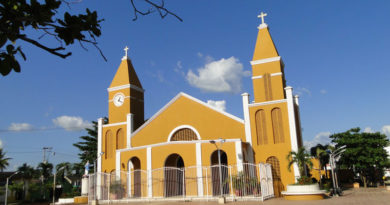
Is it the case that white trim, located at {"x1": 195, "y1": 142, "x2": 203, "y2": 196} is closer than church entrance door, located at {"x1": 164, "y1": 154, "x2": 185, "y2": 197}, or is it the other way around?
white trim, located at {"x1": 195, "y1": 142, "x2": 203, "y2": 196}

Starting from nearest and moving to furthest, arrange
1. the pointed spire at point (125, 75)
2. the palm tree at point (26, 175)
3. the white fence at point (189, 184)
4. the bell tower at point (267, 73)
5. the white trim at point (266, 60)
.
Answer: the white fence at point (189, 184) → the bell tower at point (267, 73) → the white trim at point (266, 60) → the pointed spire at point (125, 75) → the palm tree at point (26, 175)

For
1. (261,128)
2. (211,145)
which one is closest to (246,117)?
(261,128)

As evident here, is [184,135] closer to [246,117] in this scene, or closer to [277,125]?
[246,117]

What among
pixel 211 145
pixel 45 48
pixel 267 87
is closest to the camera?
pixel 45 48

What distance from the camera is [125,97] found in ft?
94.4

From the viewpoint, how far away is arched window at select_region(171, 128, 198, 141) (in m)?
24.9

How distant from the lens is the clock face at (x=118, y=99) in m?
28.9

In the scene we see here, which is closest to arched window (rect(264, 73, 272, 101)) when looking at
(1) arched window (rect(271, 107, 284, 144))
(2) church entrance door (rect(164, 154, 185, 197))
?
(1) arched window (rect(271, 107, 284, 144))

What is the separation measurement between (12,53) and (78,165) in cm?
4397

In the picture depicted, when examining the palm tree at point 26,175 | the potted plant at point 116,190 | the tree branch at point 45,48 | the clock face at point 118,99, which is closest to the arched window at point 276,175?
the potted plant at point 116,190

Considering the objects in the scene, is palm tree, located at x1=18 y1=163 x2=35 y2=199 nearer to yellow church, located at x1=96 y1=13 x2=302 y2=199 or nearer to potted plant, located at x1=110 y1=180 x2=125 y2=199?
yellow church, located at x1=96 y1=13 x2=302 y2=199

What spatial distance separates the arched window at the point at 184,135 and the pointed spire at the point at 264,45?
745cm

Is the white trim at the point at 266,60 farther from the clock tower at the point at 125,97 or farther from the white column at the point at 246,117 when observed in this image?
the clock tower at the point at 125,97

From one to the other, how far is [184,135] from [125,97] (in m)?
7.11
